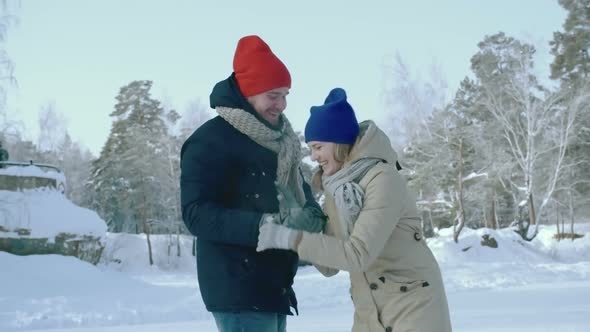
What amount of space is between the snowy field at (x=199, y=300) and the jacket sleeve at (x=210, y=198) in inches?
211

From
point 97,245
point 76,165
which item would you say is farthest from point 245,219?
point 76,165

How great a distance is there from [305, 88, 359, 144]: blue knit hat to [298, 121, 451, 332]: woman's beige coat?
5 centimetres

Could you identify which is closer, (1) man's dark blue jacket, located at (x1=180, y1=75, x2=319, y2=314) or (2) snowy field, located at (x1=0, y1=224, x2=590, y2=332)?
(1) man's dark blue jacket, located at (x1=180, y1=75, x2=319, y2=314)

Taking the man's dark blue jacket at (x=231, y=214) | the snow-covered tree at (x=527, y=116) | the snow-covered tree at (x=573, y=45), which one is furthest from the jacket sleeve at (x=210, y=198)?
the snow-covered tree at (x=573, y=45)

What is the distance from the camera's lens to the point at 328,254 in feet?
7.45

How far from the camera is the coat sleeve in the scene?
227 centimetres

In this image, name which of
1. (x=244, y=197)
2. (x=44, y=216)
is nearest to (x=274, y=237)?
(x=244, y=197)

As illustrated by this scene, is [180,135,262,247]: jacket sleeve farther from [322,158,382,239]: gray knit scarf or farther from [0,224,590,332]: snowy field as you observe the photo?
[0,224,590,332]: snowy field

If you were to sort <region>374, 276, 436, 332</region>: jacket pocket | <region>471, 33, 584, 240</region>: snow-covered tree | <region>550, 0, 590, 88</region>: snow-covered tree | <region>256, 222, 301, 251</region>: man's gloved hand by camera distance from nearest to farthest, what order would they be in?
<region>256, 222, 301, 251</region>: man's gloved hand < <region>374, 276, 436, 332</region>: jacket pocket < <region>471, 33, 584, 240</region>: snow-covered tree < <region>550, 0, 590, 88</region>: snow-covered tree

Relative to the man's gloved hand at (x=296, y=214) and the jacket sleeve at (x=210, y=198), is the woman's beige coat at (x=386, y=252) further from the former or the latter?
the jacket sleeve at (x=210, y=198)

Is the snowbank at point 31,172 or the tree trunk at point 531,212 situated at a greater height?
the snowbank at point 31,172

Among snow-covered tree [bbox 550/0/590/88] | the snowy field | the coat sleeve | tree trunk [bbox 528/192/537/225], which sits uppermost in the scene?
snow-covered tree [bbox 550/0/590/88]

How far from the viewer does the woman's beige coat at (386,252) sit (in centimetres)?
229

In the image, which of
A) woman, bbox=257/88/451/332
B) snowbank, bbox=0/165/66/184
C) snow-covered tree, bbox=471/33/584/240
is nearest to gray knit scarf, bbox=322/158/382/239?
woman, bbox=257/88/451/332
